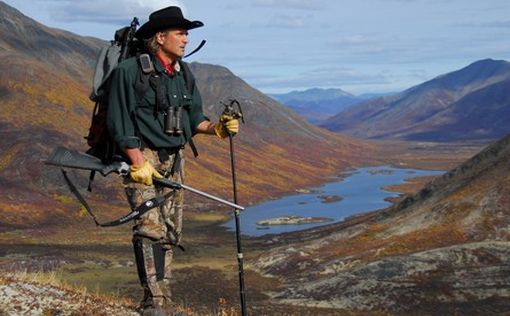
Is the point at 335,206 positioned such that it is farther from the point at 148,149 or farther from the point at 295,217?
the point at 148,149

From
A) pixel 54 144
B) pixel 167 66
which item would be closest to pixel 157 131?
pixel 167 66

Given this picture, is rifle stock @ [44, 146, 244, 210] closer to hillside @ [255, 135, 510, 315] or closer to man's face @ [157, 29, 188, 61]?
man's face @ [157, 29, 188, 61]

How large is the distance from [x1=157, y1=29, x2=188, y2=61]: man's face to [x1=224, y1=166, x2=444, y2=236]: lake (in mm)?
72039

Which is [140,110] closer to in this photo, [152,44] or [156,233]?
[152,44]

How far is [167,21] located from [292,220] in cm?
8399

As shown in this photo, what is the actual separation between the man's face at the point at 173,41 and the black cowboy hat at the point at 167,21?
3.0 inches

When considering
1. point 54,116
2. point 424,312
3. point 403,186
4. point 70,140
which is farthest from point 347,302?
point 403,186

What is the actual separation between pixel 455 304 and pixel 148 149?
29797 millimetres

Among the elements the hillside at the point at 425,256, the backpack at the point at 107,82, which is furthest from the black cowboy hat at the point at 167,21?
the hillside at the point at 425,256

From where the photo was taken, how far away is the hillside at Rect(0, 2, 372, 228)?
92.9m

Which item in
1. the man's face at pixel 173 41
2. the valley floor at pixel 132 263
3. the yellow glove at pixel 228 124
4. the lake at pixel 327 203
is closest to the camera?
the man's face at pixel 173 41

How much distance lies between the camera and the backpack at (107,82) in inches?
337

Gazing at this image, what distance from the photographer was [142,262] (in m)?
8.89

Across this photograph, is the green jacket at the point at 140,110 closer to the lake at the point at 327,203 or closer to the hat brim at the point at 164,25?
the hat brim at the point at 164,25
